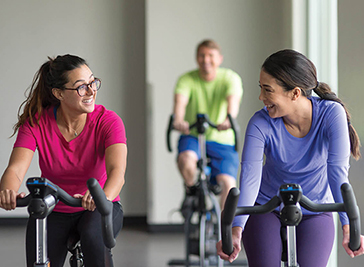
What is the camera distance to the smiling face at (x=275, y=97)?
74.8 inches

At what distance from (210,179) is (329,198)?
1.73 metres

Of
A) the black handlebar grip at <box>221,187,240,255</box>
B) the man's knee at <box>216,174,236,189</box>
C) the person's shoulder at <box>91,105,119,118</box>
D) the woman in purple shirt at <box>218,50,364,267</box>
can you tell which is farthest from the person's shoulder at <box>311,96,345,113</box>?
the man's knee at <box>216,174,236,189</box>

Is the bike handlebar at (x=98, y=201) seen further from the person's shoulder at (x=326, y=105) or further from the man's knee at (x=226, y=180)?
the man's knee at (x=226, y=180)

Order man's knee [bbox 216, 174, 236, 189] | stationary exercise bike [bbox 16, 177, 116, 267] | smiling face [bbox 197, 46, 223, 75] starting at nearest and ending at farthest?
stationary exercise bike [bbox 16, 177, 116, 267], man's knee [bbox 216, 174, 236, 189], smiling face [bbox 197, 46, 223, 75]

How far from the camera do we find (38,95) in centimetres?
228

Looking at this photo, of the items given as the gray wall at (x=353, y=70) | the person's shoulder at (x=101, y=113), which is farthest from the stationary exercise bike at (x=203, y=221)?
the person's shoulder at (x=101, y=113)

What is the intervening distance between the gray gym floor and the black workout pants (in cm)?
191

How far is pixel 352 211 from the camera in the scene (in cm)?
144

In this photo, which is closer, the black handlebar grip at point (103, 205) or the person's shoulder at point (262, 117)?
the black handlebar grip at point (103, 205)

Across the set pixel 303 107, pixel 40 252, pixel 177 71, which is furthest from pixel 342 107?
pixel 177 71

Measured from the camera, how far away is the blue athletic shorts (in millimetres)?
3668

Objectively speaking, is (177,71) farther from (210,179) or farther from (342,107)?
(342,107)

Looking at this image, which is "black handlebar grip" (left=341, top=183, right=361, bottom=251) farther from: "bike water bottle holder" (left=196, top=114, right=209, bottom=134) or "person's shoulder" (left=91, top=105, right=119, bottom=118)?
"bike water bottle holder" (left=196, top=114, right=209, bottom=134)

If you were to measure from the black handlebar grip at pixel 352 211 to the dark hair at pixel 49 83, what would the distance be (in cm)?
125
